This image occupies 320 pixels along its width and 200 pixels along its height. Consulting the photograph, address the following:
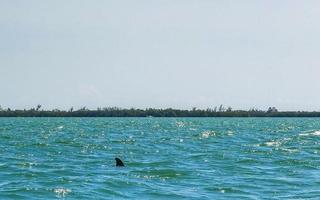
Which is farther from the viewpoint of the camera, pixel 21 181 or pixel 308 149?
pixel 308 149

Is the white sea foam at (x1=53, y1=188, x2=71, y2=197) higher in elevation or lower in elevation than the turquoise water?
lower

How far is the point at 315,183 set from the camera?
26.2 meters

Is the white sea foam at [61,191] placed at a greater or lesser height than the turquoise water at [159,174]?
lesser

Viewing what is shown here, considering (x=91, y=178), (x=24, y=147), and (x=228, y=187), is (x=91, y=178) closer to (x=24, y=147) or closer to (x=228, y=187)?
(x=228, y=187)

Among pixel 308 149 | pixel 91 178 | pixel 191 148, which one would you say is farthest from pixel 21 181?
pixel 308 149

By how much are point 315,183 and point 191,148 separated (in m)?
19.9

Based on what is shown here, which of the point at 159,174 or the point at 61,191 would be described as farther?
the point at 159,174

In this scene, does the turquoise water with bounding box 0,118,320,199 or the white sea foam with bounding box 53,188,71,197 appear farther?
the turquoise water with bounding box 0,118,320,199

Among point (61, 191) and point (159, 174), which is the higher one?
point (159, 174)

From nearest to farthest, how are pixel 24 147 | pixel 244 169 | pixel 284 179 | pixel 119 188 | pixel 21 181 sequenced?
pixel 119 188 → pixel 21 181 → pixel 284 179 → pixel 244 169 → pixel 24 147

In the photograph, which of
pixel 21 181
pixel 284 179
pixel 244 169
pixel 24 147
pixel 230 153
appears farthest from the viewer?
pixel 24 147

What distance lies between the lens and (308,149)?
45.7m

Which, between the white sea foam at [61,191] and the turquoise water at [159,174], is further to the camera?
the turquoise water at [159,174]

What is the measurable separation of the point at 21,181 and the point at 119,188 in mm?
3641
